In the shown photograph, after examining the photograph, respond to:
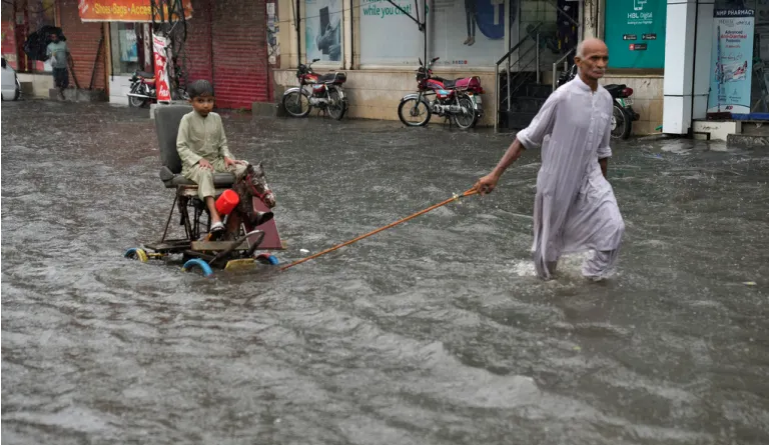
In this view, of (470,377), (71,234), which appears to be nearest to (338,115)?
(71,234)

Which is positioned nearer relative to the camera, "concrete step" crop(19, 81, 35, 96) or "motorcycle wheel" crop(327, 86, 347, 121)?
"motorcycle wheel" crop(327, 86, 347, 121)

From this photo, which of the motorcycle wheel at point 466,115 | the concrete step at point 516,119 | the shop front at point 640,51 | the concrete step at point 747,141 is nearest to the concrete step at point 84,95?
the motorcycle wheel at point 466,115

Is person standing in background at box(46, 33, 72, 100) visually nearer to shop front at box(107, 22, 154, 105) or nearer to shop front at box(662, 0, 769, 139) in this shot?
shop front at box(107, 22, 154, 105)

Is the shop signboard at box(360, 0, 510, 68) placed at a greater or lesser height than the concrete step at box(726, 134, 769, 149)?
greater

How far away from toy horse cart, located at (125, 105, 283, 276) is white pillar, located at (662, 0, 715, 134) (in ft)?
30.2

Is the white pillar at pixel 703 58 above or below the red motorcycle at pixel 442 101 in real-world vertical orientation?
above

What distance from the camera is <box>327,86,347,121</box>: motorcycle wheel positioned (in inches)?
803

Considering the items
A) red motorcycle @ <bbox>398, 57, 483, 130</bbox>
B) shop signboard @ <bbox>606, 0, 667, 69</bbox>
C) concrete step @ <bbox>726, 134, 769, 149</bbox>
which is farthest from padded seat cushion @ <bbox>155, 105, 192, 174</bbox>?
red motorcycle @ <bbox>398, 57, 483, 130</bbox>

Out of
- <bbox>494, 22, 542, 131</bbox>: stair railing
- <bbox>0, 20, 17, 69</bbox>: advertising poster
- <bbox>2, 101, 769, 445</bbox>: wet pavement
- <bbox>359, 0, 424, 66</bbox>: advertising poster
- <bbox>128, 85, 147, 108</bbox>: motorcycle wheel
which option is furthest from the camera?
<bbox>0, 20, 17, 69</bbox>: advertising poster

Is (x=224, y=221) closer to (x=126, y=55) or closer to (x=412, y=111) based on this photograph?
(x=412, y=111)

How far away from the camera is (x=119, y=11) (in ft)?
83.5

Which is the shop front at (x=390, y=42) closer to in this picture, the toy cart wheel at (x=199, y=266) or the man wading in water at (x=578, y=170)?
the toy cart wheel at (x=199, y=266)

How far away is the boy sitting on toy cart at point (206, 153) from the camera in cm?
703

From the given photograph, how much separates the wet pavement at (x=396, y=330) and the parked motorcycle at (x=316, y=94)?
9.74 meters
